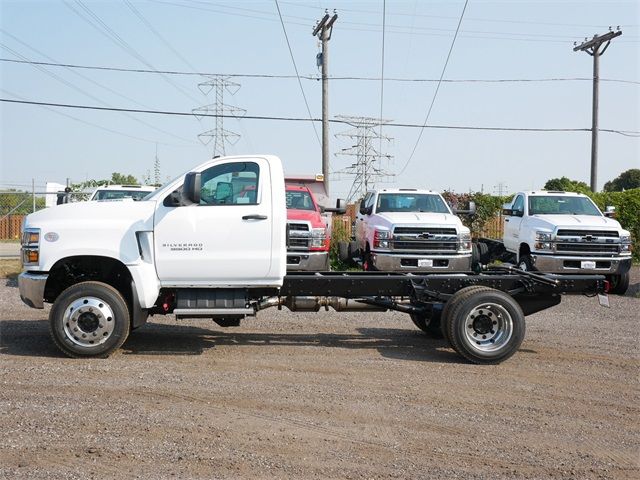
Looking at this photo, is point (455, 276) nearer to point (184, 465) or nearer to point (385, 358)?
point (385, 358)

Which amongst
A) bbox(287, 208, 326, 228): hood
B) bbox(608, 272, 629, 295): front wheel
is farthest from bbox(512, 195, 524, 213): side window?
bbox(287, 208, 326, 228): hood

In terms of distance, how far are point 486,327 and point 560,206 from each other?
938 centimetres

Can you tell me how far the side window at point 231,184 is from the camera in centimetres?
856

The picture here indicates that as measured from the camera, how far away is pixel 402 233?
14305 mm

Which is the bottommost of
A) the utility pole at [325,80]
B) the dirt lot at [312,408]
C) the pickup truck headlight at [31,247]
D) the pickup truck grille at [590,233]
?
the dirt lot at [312,408]

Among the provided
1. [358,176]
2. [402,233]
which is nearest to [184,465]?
[402,233]

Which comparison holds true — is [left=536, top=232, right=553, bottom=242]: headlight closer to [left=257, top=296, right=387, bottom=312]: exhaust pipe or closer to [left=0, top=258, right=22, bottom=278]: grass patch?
[left=257, top=296, right=387, bottom=312]: exhaust pipe

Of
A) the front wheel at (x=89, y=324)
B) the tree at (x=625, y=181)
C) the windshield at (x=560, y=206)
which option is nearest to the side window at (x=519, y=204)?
the windshield at (x=560, y=206)

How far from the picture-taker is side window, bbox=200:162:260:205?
856cm

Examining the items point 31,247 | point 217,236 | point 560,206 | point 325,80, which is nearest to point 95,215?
point 31,247

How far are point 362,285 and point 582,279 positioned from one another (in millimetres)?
2711

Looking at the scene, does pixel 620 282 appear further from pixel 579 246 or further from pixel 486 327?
pixel 486 327

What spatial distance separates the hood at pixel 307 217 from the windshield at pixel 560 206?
17.0 ft

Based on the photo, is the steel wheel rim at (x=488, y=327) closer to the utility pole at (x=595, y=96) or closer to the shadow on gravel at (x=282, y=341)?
the shadow on gravel at (x=282, y=341)
